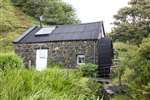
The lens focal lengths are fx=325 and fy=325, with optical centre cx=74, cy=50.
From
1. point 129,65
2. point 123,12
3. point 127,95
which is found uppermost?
point 123,12

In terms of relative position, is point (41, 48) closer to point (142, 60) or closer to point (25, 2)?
point (142, 60)

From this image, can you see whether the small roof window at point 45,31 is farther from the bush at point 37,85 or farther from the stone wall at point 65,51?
the bush at point 37,85

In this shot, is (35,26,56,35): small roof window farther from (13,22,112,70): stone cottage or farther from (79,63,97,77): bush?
(79,63,97,77): bush

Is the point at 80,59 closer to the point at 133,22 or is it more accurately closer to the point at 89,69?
Result: the point at 89,69

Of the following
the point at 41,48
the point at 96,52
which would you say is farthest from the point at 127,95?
the point at 41,48

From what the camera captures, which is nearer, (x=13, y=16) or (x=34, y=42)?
(x=34, y=42)

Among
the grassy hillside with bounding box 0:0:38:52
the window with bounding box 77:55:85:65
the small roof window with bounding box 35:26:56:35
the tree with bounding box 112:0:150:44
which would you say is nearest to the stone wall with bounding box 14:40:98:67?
the window with bounding box 77:55:85:65

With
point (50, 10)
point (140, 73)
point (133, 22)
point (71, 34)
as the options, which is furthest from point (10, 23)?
point (140, 73)

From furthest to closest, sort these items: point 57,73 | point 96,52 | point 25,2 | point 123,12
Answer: point 25,2 < point 123,12 < point 96,52 < point 57,73

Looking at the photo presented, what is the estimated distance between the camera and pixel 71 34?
2303cm

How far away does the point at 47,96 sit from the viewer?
421cm

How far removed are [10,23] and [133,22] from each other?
1584cm

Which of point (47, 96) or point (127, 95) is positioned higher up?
point (47, 96)

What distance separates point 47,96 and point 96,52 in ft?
56.3
